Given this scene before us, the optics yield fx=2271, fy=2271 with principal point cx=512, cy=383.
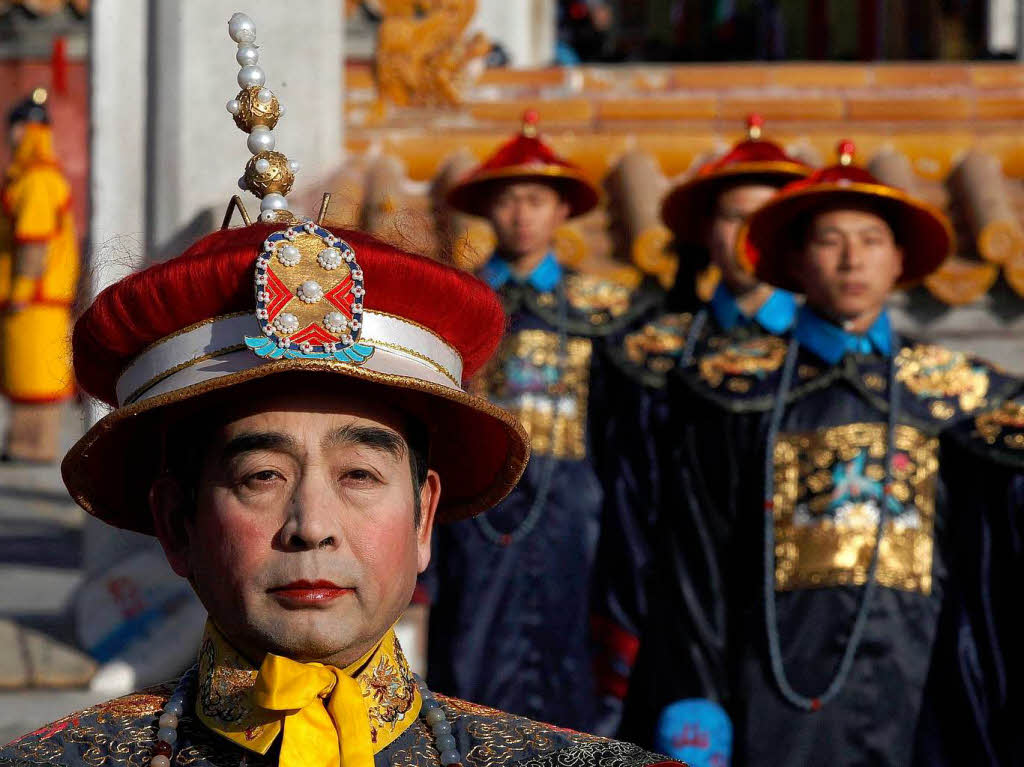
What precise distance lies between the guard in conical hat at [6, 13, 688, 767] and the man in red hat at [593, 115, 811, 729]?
3187 mm

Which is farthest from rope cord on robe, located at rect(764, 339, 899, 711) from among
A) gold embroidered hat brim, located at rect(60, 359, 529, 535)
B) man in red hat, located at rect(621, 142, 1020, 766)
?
gold embroidered hat brim, located at rect(60, 359, 529, 535)

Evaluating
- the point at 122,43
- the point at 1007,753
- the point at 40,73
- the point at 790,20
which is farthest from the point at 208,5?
the point at 790,20

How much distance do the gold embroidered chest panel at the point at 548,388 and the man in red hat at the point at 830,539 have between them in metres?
0.68

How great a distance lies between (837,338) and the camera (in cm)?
585

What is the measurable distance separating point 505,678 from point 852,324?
1538 millimetres

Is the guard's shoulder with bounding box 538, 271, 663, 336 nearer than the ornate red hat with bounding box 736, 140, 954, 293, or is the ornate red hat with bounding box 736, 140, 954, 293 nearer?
the ornate red hat with bounding box 736, 140, 954, 293

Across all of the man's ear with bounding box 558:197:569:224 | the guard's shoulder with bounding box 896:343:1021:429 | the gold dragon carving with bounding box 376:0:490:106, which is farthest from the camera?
the gold dragon carving with bounding box 376:0:490:106

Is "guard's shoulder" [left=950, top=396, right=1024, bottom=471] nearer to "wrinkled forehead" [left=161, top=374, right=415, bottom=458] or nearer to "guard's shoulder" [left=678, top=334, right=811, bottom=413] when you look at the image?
"guard's shoulder" [left=678, top=334, right=811, bottom=413]

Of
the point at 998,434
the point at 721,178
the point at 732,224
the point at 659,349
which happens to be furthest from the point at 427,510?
the point at 721,178

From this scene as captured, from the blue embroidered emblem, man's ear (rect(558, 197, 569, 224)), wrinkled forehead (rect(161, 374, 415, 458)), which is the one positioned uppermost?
man's ear (rect(558, 197, 569, 224))

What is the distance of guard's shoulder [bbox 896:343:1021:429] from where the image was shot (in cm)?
571

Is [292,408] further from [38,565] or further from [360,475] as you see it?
[38,565]

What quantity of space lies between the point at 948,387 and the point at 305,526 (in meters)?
3.31

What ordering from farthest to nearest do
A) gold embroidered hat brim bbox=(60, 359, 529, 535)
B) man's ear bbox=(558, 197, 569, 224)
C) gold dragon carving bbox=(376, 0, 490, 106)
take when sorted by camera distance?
gold dragon carving bbox=(376, 0, 490, 106) < man's ear bbox=(558, 197, 569, 224) < gold embroidered hat brim bbox=(60, 359, 529, 535)
